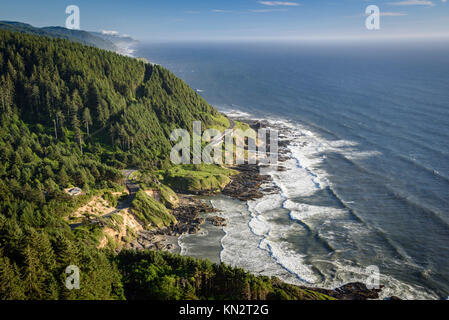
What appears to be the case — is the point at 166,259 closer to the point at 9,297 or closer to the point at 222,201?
the point at 9,297

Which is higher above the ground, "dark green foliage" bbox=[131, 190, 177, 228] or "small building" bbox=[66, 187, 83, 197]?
"small building" bbox=[66, 187, 83, 197]

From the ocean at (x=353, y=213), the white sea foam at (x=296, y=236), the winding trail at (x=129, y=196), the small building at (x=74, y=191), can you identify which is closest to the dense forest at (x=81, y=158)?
the small building at (x=74, y=191)

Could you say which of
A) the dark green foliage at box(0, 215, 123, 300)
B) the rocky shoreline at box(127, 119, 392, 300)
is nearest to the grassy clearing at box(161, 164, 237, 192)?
the rocky shoreline at box(127, 119, 392, 300)

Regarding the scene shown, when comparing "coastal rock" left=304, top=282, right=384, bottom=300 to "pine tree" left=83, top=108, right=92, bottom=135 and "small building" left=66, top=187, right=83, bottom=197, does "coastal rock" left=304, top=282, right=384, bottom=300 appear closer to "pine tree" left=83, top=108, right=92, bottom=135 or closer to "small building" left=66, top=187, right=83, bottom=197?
"small building" left=66, top=187, right=83, bottom=197

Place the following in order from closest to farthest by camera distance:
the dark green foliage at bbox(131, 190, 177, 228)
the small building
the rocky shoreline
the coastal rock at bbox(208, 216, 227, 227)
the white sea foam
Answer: the rocky shoreline, the white sea foam, the small building, the dark green foliage at bbox(131, 190, 177, 228), the coastal rock at bbox(208, 216, 227, 227)

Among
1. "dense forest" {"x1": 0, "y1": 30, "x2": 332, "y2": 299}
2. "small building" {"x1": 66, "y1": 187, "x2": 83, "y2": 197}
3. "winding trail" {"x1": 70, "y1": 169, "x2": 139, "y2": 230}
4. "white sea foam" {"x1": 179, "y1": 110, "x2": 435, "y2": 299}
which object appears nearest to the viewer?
"dense forest" {"x1": 0, "y1": 30, "x2": 332, "y2": 299}

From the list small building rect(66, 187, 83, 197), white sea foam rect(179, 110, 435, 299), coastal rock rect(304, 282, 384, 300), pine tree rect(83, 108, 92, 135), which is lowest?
coastal rock rect(304, 282, 384, 300)

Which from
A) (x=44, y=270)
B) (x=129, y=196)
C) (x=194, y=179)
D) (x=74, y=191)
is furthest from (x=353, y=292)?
(x=74, y=191)

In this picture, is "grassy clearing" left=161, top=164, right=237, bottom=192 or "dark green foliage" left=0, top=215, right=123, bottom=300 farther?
"grassy clearing" left=161, top=164, right=237, bottom=192
